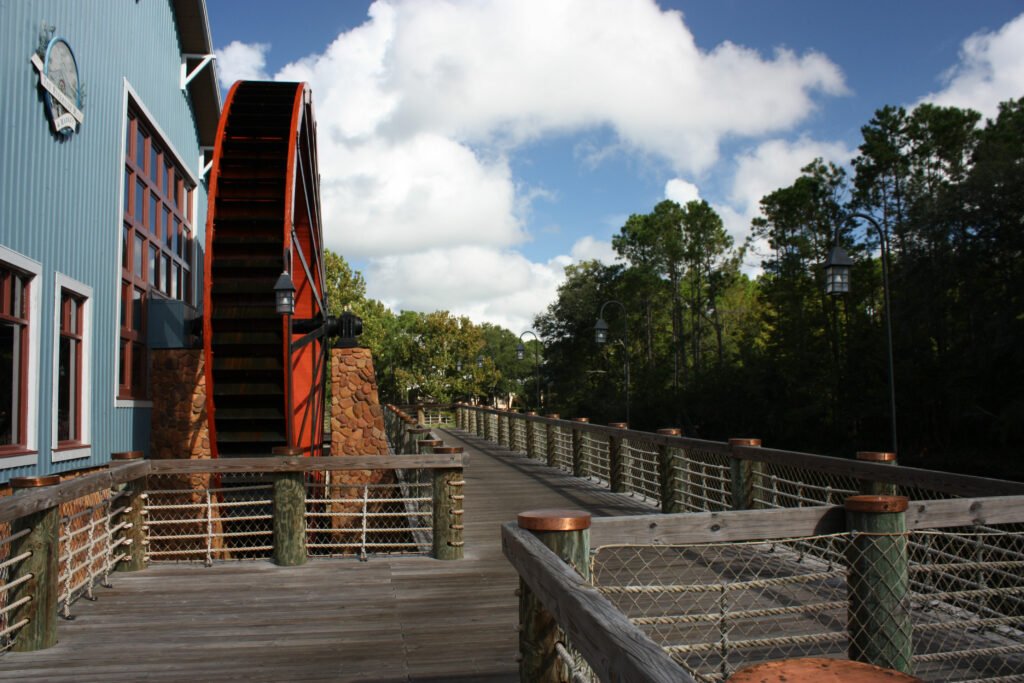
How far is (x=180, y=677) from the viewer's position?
12.6 ft

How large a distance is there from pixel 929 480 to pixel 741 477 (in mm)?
2453

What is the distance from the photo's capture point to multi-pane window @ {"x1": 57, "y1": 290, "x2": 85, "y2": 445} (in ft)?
30.1

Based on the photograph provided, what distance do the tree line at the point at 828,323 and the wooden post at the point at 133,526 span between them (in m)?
11.5

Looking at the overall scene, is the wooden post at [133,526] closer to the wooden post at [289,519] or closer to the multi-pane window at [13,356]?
the wooden post at [289,519]

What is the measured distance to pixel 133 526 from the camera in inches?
246

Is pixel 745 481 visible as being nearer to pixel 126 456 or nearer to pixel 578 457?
pixel 126 456

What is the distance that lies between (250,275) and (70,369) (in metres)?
3.03

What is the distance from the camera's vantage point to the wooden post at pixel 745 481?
21.9 feet

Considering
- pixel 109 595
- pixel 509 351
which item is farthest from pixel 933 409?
pixel 509 351

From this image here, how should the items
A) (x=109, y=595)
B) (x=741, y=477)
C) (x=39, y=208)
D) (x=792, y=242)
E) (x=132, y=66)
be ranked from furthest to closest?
1. (x=792, y=242)
2. (x=132, y=66)
3. (x=39, y=208)
4. (x=741, y=477)
5. (x=109, y=595)

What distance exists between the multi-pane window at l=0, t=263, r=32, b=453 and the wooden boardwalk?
280 cm

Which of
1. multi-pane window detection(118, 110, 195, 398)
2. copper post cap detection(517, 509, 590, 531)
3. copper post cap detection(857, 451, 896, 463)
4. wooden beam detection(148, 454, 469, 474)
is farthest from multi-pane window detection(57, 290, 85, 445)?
copper post cap detection(857, 451, 896, 463)

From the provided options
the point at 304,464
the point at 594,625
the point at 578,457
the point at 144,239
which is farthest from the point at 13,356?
the point at 594,625

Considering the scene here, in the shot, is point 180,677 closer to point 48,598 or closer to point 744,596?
point 48,598
